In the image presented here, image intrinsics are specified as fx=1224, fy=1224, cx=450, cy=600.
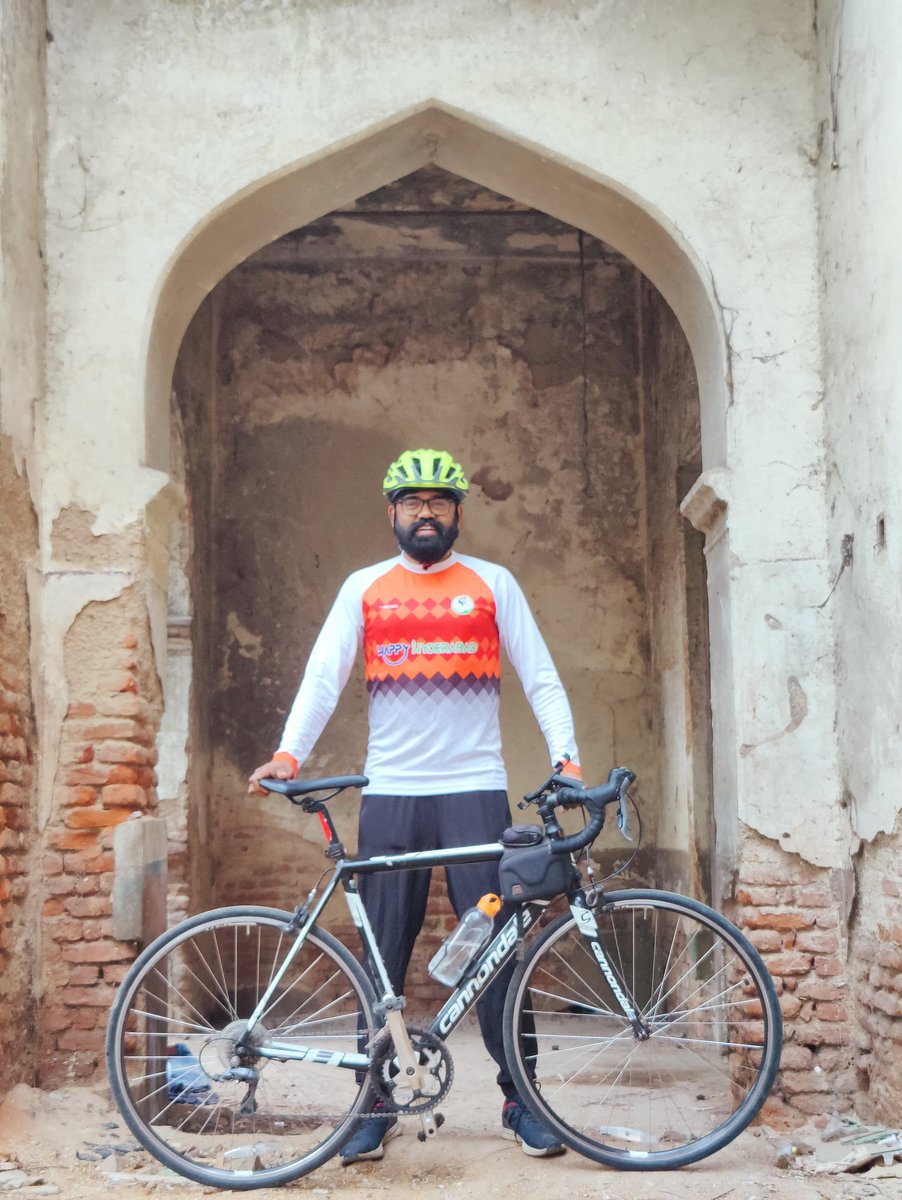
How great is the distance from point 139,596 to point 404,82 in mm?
2078

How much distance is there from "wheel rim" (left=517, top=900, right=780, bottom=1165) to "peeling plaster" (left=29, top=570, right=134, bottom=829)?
180 cm

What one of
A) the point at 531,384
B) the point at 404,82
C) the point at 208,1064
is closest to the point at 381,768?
the point at 208,1064

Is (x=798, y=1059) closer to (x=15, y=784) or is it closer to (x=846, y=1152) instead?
(x=846, y=1152)

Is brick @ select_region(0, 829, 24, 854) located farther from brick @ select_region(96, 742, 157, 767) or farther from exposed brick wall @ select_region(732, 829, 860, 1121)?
exposed brick wall @ select_region(732, 829, 860, 1121)

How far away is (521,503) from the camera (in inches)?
303

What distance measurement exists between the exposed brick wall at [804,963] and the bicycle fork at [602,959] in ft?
3.27

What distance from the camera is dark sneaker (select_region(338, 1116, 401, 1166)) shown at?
321 centimetres

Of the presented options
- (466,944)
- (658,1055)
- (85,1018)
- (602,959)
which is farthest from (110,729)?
(658,1055)

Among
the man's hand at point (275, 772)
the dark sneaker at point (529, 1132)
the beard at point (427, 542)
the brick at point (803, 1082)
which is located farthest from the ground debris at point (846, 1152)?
the beard at point (427, 542)

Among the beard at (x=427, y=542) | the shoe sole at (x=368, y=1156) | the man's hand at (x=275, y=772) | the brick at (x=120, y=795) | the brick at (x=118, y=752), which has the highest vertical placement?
the beard at (x=427, y=542)

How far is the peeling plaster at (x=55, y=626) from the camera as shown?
4.09 metres

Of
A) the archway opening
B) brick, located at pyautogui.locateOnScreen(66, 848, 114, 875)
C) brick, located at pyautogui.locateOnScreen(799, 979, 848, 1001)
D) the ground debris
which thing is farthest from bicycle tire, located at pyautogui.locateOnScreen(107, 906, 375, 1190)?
the archway opening

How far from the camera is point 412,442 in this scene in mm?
7762

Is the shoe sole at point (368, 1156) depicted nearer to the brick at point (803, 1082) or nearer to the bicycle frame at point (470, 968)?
the bicycle frame at point (470, 968)
